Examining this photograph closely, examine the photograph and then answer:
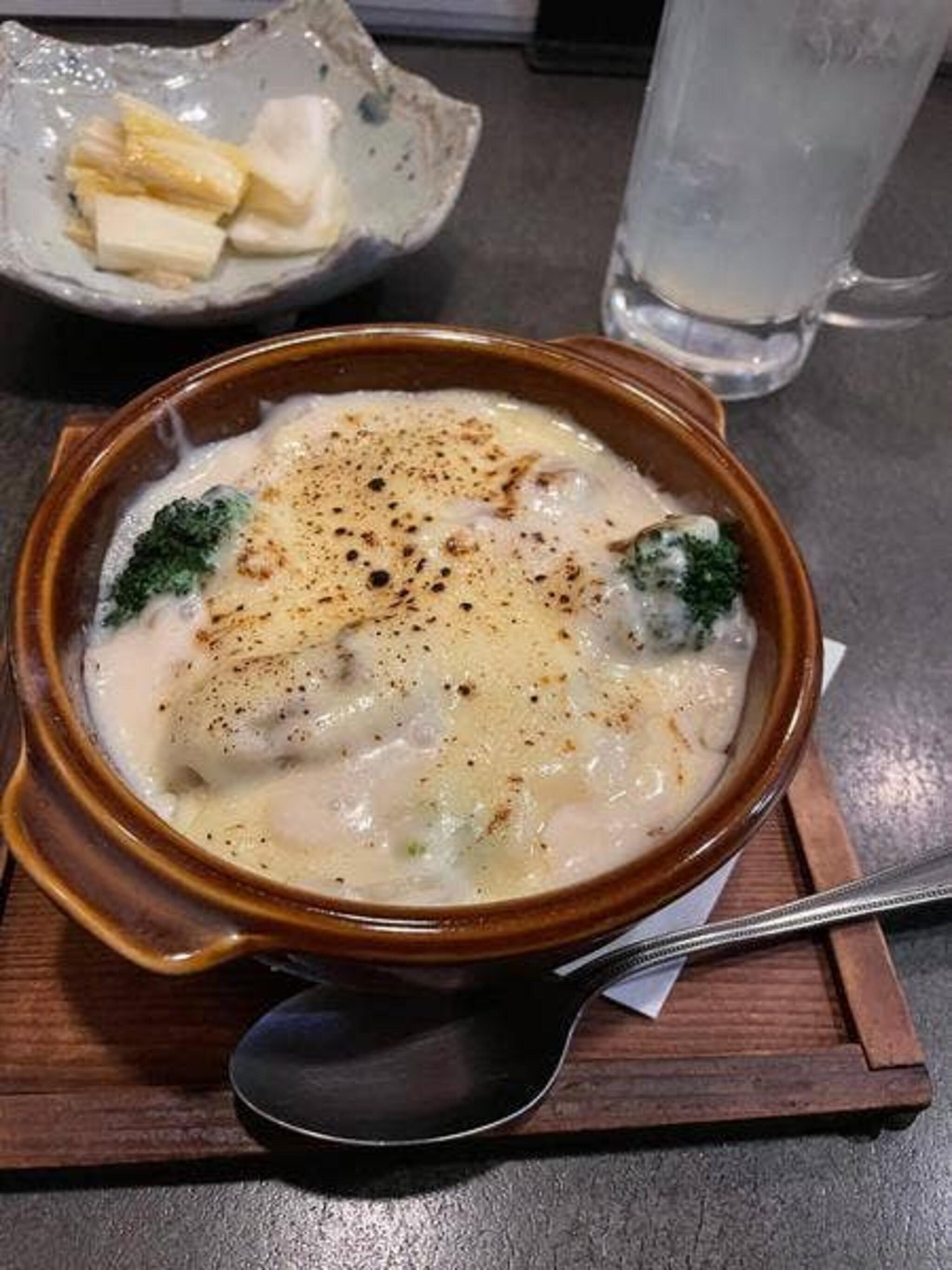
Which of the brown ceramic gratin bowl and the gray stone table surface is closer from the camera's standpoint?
the brown ceramic gratin bowl

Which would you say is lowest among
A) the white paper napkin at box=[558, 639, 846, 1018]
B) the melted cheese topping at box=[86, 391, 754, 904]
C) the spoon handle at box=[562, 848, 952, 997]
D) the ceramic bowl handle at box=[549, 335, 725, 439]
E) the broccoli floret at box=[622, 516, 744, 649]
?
the white paper napkin at box=[558, 639, 846, 1018]

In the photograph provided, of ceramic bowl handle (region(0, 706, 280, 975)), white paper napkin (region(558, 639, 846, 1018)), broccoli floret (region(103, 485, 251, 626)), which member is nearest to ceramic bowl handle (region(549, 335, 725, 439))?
white paper napkin (region(558, 639, 846, 1018))

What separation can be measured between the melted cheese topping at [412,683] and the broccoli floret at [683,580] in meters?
0.02

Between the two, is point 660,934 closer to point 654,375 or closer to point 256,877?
point 256,877

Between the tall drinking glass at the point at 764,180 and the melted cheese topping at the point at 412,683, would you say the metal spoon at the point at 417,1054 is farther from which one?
the tall drinking glass at the point at 764,180

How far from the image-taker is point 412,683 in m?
1.05

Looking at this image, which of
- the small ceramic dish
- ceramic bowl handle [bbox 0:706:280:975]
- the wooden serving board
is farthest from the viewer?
the small ceramic dish

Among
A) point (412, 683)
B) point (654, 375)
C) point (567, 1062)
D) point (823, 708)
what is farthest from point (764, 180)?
point (567, 1062)

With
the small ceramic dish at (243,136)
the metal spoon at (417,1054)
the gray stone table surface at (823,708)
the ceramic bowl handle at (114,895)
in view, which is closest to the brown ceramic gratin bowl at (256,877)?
the ceramic bowl handle at (114,895)

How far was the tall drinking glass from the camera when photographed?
4.74 feet

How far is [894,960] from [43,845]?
838mm

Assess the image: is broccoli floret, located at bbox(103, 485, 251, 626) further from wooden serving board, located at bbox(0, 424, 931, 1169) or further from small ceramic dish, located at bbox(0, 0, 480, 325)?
small ceramic dish, located at bbox(0, 0, 480, 325)

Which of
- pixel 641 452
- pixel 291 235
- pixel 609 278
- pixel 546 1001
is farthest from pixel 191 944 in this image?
pixel 609 278

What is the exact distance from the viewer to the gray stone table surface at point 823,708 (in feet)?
3.16
